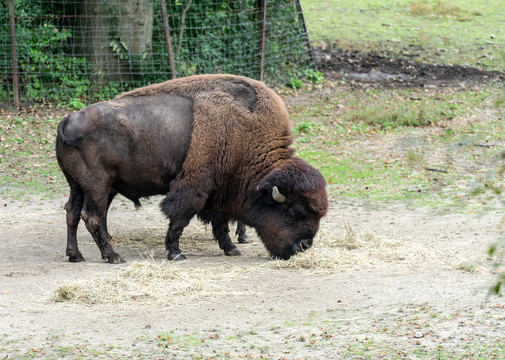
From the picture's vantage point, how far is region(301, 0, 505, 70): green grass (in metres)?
18.5

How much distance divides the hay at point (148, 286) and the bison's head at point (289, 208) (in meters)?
0.84

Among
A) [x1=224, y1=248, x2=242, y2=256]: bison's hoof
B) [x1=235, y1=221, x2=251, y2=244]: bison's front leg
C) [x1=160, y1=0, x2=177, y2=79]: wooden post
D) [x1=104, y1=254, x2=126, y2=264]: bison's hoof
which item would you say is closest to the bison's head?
[x1=224, y1=248, x2=242, y2=256]: bison's hoof

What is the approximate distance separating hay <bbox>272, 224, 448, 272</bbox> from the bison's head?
7.9 inches

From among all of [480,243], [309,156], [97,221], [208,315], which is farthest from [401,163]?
[208,315]

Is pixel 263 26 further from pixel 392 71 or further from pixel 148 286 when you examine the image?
pixel 148 286

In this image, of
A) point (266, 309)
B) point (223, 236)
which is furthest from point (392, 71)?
point (266, 309)

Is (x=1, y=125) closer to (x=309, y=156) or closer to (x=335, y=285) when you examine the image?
(x=309, y=156)

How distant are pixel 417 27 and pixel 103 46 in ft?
31.2

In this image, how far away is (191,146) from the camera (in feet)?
26.8

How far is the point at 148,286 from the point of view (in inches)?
264

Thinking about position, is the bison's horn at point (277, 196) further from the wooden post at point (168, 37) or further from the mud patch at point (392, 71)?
the mud patch at point (392, 71)

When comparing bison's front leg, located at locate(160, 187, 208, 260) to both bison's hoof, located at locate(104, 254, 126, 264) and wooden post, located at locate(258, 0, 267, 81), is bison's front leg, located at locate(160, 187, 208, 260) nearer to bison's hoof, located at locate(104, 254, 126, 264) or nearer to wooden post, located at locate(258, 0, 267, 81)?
bison's hoof, located at locate(104, 254, 126, 264)

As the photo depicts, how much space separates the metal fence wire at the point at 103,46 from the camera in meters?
14.5

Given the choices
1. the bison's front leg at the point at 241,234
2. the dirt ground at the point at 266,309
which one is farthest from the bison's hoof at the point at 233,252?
the bison's front leg at the point at 241,234
